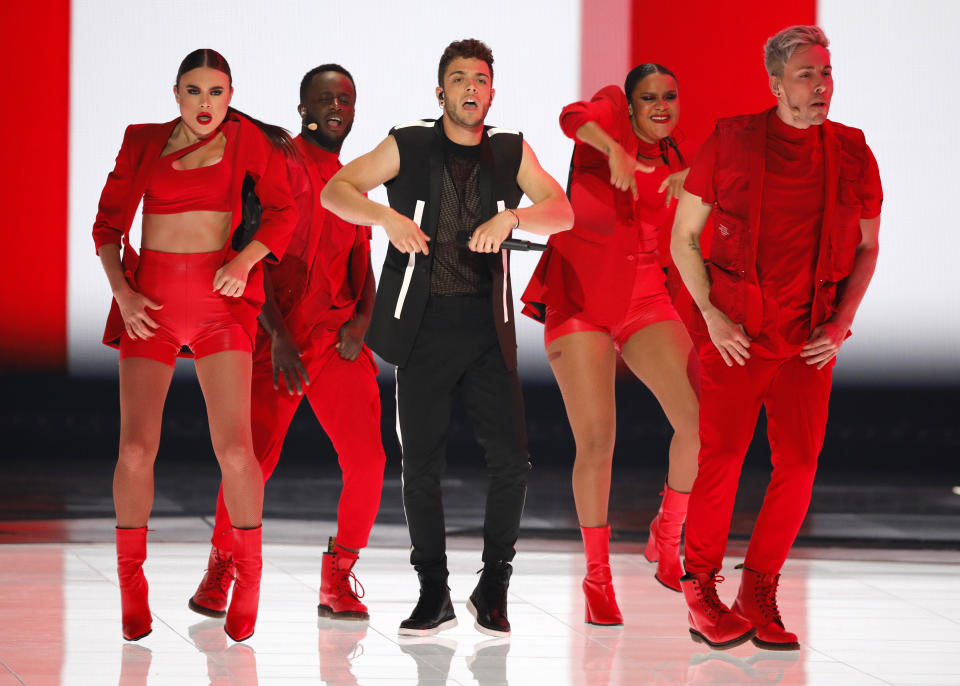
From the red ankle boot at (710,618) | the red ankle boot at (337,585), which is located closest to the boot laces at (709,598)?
the red ankle boot at (710,618)

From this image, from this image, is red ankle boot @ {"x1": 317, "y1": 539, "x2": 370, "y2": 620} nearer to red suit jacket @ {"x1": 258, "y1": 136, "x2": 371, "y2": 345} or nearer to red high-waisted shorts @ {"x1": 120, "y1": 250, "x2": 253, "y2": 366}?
red suit jacket @ {"x1": 258, "y1": 136, "x2": 371, "y2": 345}

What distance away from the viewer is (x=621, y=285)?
439cm

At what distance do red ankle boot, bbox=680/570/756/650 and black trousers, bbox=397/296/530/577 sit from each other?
0.51m

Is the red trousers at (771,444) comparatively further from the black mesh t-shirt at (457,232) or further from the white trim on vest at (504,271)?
the black mesh t-shirt at (457,232)

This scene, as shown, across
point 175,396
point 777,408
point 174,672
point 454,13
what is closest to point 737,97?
point 454,13

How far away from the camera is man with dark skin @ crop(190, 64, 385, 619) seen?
432 centimetres

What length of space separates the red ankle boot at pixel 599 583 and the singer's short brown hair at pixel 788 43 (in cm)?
141

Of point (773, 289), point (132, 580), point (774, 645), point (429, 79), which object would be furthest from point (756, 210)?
point (429, 79)

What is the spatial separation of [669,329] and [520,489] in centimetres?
83

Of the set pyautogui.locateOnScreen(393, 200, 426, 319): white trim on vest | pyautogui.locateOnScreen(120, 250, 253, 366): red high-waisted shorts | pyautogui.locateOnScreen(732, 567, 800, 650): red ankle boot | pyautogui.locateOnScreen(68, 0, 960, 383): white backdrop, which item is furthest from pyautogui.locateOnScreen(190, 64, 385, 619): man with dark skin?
pyautogui.locateOnScreen(68, 0, 960, 383): white backdrop

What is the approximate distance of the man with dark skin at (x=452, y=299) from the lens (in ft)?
12.9

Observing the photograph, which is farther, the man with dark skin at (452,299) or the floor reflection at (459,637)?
the man with dark skin at (452,299)

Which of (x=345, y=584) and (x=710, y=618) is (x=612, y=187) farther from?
(x=345, y=584)

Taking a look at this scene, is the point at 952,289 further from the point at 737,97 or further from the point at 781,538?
the point at 781,538
